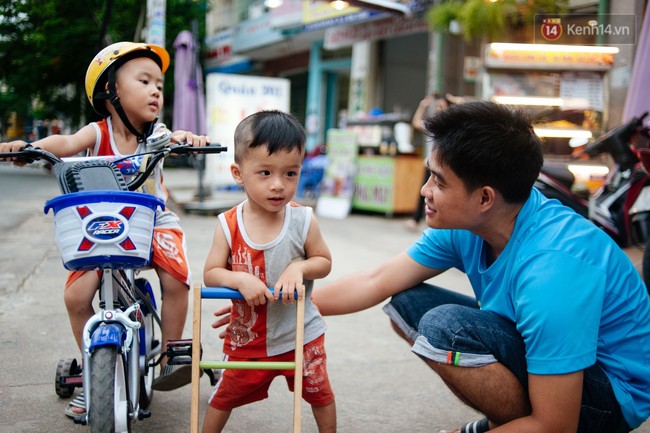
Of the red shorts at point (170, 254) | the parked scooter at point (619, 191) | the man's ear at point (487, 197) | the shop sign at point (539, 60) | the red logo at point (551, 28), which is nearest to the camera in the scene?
the man's ear at point (487, 197)

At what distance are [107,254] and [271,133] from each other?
0.65 metres

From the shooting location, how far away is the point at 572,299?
1869 millimetres

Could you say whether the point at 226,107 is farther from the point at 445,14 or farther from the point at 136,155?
the point at 136,155

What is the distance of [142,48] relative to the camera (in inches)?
106

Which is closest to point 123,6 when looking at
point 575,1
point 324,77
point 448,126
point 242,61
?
point 575,1

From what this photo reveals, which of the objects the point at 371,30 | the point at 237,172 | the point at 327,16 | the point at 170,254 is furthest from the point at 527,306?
the point at 327,16

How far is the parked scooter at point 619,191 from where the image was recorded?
463cm

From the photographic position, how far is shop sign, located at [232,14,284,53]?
1806cm

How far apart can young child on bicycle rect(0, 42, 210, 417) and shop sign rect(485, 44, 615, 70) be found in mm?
4479

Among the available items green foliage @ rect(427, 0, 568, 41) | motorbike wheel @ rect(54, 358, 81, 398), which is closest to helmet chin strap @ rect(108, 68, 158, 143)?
motorbike wheel @ rect(54, 358, 81, 398)

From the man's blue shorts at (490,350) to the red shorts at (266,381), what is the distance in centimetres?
35

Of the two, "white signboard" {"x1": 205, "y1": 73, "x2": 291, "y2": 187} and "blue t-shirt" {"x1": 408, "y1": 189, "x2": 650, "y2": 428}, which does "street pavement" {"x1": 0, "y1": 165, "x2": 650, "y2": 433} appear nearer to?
"blue t-shirt" {"x1": 408, "y1": 189, "x2": 650, "y2": 428}

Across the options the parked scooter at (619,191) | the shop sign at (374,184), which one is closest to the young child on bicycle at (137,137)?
the parked scooter at (619,191)

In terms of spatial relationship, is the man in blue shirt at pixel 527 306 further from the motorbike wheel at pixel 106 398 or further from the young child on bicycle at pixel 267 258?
the motorbike wheel at pixel 106 398
